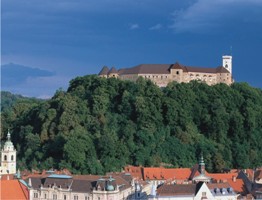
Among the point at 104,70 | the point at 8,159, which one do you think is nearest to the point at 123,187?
the point at 8,159

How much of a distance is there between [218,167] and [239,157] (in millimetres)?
6074

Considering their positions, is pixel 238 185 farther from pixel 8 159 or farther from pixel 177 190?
pixel 8 159

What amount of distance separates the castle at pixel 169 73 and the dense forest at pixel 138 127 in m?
5.42

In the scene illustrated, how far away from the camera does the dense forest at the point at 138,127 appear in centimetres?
8519

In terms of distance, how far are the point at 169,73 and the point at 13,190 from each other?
59646 mm

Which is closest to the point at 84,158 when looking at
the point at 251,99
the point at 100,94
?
the point at 100,94

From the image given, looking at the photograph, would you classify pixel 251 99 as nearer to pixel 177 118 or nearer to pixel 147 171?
pixel 177 118

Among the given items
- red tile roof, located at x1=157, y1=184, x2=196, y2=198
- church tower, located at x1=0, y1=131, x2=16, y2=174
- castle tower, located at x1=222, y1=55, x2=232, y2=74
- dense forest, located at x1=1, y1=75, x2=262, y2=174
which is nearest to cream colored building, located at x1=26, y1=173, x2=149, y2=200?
red tile roof, located at x1=157, y1=184, x2=196, y2=198

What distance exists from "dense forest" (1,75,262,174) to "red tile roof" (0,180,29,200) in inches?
Result: 1239

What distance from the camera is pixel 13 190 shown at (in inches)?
1916

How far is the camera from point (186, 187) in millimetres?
63312

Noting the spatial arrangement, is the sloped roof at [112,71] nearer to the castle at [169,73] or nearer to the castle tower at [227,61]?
the castle at [169,73]

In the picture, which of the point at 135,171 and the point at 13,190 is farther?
the point at 135,171

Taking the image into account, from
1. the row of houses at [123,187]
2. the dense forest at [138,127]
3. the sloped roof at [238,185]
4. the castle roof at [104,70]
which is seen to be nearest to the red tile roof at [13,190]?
the row of houses at [123,187]
